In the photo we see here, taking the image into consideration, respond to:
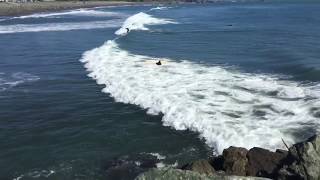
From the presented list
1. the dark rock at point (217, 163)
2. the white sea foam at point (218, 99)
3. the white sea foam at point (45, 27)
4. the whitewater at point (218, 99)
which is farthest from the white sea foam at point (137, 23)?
the dark rock at point (217, 163)

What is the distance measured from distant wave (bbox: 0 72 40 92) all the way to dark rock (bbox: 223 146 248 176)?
58.8 ft

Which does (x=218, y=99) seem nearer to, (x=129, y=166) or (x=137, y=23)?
(x=129, y=166)

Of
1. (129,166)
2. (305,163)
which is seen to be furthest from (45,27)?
(305,163)

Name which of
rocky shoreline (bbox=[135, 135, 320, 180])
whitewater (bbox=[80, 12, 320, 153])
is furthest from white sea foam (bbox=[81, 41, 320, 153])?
rocky shoreline (bbox=[135, 135, 320, 180])

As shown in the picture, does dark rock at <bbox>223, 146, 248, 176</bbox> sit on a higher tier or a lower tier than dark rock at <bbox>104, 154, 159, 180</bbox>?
higher

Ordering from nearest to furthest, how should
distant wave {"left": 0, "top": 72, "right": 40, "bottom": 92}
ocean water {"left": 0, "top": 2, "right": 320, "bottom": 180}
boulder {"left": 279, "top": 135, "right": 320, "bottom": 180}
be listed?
boulder {"left": 279, "top": 135, "right": 320, "bottom": 180}, ocean water {"left": 0, "top": 2, "right": 320, "bottom": 180}, distant wave {"left": 0, "top": 72, "right": 40, "bottom": 92}

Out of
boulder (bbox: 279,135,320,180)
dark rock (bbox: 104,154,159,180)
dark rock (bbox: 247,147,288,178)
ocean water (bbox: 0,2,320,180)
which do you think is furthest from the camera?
ocean water (bbox: 0,2,320,180)

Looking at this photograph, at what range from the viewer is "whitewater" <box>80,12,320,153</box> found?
64.1 feet

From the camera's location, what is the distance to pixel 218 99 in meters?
24.5

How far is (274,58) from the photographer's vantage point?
3691 centimetres

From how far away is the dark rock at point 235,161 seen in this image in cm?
1456

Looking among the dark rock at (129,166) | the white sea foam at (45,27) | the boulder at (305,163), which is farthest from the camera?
the white sea foam at (45,27)

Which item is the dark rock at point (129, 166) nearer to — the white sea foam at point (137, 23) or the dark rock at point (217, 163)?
the dark rock at point (217, 163)

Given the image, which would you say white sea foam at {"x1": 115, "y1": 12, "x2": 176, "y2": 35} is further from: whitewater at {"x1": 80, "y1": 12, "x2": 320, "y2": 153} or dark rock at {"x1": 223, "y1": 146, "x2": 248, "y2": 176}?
dark rock at {"x1": 223, "y1": 146, "x2": 248, "y2": 176}
